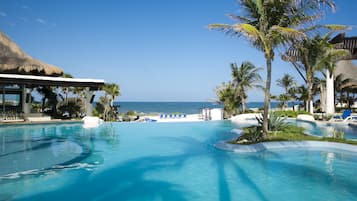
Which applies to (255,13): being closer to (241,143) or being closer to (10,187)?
(241,143)

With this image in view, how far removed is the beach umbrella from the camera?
64.4 ft

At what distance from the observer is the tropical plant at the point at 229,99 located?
22.7m

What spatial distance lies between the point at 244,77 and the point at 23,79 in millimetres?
16883

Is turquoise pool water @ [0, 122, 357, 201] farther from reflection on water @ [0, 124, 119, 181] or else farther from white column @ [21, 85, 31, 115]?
white column @ [21, 85, 31, 115]

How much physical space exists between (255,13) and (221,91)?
14199 millimetres

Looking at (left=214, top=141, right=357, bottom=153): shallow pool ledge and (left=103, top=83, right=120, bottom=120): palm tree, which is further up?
(left=103, top=83, right=120, bottom=120): palm tree

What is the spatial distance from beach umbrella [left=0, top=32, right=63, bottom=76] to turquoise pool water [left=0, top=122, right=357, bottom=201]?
12.2 metres

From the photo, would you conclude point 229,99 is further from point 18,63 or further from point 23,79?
point 18,63

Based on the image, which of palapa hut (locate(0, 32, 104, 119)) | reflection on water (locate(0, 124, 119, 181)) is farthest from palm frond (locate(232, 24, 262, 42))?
palapa hut (locate(0, 32, 104, 119))

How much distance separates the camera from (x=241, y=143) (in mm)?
9320

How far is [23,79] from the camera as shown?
1708 centimetres

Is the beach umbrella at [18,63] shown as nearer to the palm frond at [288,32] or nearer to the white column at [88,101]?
the white column at [88,101]

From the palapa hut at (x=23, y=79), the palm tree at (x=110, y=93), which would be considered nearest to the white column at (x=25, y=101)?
the palapa hut at (x=23, y=79)

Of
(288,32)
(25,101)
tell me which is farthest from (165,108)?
(288,32)
